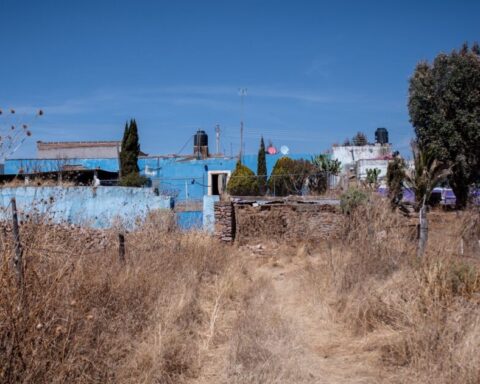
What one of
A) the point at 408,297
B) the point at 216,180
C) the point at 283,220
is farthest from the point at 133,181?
the point at 408,297

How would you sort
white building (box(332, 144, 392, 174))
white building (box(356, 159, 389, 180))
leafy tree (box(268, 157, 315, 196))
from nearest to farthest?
leafy tree (box(268, 157, 315, 196)) → white building (box(356, 159, 389, 180)) → white building (box(332, 144, 392, 174))

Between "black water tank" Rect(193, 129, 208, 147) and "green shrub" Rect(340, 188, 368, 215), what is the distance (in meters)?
27.4

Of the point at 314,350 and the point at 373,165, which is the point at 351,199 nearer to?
the point at 314,350

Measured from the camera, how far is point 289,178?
29.8m

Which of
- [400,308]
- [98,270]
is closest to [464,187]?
[400,308]

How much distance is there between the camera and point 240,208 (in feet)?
60.7

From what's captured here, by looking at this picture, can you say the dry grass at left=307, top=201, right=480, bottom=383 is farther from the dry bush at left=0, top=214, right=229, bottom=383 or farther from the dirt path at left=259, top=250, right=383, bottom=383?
the dry bush at left=0, top=214, right=229, bottom=383

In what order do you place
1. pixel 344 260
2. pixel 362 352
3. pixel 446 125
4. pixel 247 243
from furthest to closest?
pixel 446 125, pixel 247 243, pixel 344 260, pixel 362 352

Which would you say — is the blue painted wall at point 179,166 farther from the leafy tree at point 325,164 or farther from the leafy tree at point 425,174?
the leafy tree at point 425,174

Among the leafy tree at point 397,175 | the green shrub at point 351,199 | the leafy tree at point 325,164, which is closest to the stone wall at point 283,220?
the green shrub at point 351,199

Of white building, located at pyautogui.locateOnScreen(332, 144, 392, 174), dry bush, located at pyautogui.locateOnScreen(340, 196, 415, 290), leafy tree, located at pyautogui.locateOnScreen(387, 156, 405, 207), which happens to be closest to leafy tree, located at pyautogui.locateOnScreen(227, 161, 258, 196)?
white building, located at pyautogui.locateOnScreen(332, 144, 392, 174)

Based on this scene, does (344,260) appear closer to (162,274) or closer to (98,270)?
(162,274)

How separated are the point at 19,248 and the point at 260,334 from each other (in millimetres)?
3510

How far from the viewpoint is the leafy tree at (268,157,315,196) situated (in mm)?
28391
